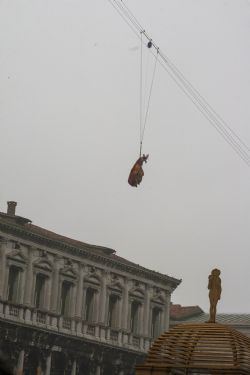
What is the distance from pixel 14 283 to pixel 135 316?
8201mm

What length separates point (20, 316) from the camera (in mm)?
32812

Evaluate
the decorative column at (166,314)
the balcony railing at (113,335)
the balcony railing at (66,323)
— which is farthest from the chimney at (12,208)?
the decorative column at (166,314)

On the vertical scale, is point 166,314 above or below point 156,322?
above

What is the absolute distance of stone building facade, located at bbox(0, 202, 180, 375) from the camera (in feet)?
107

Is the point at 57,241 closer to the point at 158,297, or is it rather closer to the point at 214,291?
the point at 158,297

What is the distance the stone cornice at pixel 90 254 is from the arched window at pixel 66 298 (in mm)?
1283

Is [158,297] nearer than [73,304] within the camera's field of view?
No

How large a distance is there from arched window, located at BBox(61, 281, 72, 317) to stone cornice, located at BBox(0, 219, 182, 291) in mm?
1283

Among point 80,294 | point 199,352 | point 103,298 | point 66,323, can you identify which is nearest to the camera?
point 199,352

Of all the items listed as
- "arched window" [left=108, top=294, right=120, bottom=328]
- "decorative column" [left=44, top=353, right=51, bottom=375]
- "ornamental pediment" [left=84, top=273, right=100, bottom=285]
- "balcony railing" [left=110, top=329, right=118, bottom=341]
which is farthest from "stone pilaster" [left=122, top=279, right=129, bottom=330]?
"decorative column" [left=44, top=353, right=51, bottom=375]

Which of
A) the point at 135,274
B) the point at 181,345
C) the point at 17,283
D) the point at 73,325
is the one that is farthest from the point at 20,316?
the point at 181,345

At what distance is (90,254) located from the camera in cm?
Answer: 3650

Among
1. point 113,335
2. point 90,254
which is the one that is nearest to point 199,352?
point 90,254

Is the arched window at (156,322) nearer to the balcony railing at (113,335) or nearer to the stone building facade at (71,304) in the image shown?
the stone building facade at (71,304)
